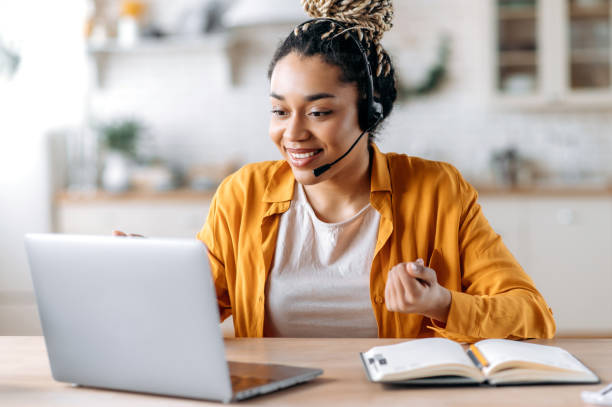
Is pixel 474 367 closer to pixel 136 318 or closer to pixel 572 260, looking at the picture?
pixel 136 318

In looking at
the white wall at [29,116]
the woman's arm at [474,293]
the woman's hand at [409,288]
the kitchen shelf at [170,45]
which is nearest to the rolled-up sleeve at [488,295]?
the woman's arm at [474,293]

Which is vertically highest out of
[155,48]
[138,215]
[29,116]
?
[155,48]

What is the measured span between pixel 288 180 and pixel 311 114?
21cm

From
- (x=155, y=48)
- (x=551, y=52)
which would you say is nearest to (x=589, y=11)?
(x=551, y=52)

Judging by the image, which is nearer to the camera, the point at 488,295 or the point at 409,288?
the point at 409,288

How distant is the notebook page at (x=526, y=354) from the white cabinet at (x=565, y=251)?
9.15ft

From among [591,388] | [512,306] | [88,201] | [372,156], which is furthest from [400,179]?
[88,201]

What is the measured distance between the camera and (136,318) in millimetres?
998

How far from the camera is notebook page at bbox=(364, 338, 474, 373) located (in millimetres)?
1065

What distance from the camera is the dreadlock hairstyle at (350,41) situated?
1.56 meters

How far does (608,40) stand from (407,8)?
3.86ft

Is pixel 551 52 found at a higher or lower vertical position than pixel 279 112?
higher

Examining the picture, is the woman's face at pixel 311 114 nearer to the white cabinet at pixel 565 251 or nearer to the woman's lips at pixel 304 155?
the woman's lips at pixel 304 155

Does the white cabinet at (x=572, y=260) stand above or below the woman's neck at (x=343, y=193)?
below
